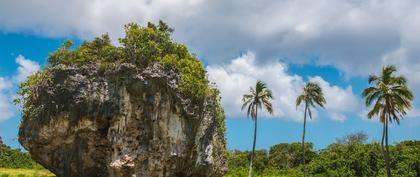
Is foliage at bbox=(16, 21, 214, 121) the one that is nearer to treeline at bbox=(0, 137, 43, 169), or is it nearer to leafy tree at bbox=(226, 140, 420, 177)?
leafy tree at bbox=(226, 140, 420, 177)

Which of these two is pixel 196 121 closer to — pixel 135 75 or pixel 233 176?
pixel 135 75

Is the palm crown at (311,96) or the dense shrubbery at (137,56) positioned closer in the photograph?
the dense shrubbery at (137,56)

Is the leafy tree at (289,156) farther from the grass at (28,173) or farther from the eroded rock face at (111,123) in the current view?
the eroded rock face at (111,123)

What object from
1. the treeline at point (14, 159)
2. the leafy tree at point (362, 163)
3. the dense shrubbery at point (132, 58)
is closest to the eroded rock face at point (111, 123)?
the dense shrubbery at point (132, 58)

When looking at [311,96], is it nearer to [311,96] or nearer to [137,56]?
[311,96]

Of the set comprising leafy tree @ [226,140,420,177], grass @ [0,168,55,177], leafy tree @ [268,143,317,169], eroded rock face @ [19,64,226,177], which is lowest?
grass @ [0,168,55,177]

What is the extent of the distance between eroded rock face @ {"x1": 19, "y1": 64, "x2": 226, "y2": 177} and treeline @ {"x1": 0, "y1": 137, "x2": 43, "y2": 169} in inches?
1684

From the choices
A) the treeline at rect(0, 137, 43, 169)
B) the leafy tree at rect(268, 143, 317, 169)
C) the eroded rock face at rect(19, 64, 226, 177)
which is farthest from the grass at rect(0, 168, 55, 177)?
the leafy tree at rect(268, 143, 317, 169)

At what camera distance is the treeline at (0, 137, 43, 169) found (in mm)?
68906

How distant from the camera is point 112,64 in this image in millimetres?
27062

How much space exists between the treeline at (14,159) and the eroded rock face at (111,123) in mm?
42777

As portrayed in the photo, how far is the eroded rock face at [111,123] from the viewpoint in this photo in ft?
86.6

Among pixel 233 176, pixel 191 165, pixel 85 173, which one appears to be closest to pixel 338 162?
pixel 233 176

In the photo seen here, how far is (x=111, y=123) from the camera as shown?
2664cm
